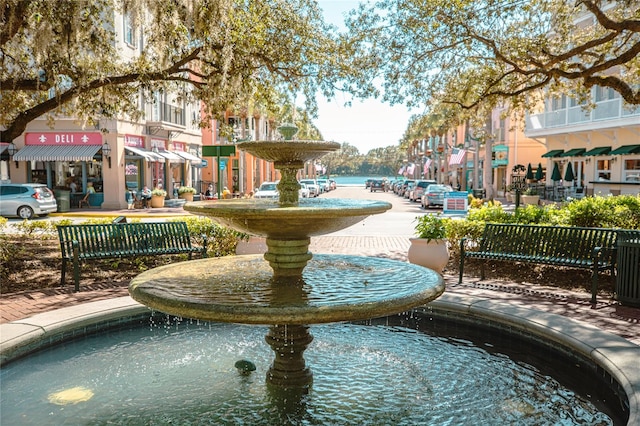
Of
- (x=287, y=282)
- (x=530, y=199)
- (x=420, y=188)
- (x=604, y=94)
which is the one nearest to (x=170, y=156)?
(x=420, y=188)

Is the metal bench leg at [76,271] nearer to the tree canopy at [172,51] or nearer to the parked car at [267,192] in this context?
the tree canopy at [172,51]

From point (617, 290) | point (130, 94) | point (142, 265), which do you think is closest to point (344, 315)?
point (617, 290)

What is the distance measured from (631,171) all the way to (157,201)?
2589 centimetres

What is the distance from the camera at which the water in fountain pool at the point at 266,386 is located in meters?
4.81

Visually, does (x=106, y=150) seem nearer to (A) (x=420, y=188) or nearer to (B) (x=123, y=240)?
(B) (x=123, y=240)

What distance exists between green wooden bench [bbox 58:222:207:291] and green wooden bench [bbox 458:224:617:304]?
207 inches

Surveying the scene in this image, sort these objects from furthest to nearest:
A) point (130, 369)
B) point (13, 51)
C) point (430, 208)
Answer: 1. point (430, 208)
2. point (13, 51)
3. point (130, 369)

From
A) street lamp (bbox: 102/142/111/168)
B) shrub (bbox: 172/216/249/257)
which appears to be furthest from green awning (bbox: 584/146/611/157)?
street lamp (bbox: 102/142/111/168)

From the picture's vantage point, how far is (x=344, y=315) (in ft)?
14.3

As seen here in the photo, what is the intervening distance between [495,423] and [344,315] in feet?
5.35

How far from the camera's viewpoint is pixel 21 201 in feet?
80.0

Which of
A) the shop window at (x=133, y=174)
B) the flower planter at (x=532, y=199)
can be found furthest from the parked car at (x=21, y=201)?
the flower planter at (x=532, y=199)

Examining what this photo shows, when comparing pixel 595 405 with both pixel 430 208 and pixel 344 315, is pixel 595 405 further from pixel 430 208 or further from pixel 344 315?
pixel 430 208

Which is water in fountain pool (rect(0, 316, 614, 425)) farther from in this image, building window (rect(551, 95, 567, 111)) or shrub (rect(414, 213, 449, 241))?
building window (rect(551, 95, 567, 111))
